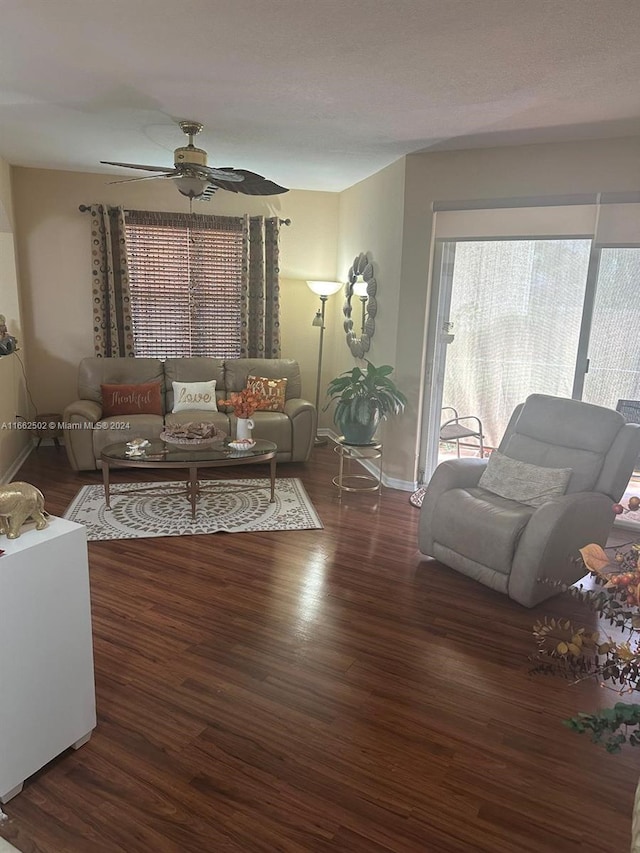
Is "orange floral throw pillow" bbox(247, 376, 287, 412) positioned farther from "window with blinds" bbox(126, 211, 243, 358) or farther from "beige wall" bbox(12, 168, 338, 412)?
"beige wall" bbox(12, 168, 338, 412)

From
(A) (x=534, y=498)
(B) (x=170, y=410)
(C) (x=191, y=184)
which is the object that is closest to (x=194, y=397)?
(B) (x=170, y=410)

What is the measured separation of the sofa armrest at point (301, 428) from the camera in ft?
17.4

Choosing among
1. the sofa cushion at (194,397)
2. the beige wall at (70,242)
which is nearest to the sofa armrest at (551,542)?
the sofa cushion at (194,397)

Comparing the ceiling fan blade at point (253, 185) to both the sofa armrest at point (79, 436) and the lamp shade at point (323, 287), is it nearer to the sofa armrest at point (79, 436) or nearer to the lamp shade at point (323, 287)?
the lamp shade at point (323, 287)

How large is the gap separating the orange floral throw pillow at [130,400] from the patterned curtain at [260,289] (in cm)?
119

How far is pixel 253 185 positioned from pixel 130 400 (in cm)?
239

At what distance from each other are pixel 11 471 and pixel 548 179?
4.75m

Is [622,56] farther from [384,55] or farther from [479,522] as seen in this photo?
[479,522]

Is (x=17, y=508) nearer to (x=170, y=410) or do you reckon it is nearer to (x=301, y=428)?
(x=301, y=428)

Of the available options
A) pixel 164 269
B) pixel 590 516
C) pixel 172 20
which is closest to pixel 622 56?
pixel 172 20

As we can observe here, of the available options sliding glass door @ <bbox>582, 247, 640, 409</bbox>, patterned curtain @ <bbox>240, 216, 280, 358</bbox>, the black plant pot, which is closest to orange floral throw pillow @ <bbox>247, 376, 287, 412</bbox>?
patterned curtain @ <bbox>240, 216, 280, 358</bbox>

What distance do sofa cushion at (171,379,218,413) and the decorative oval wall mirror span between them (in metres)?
1.45

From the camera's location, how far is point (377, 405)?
4.57m

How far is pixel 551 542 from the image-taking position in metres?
2.95
